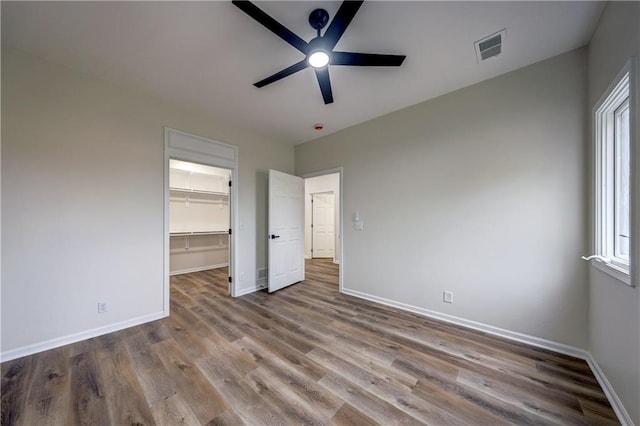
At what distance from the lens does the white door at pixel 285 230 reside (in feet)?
12.6

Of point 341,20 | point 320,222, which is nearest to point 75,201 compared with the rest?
point 341,20

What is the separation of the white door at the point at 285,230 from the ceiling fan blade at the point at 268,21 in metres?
2.36

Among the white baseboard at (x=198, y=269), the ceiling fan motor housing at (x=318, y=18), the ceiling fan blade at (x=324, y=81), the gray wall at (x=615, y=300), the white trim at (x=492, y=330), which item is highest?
the ceiling fan motor housing at (x=318, y=18)

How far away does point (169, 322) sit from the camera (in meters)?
2.70

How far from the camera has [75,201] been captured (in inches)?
90.9

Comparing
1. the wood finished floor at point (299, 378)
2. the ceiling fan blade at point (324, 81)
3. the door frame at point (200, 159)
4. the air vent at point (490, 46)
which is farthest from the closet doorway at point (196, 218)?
the air vent at point (490, 46)

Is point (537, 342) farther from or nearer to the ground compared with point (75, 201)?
nearer to the ground

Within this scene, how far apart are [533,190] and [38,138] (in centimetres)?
481

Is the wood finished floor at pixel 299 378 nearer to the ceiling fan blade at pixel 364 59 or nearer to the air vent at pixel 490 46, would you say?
the ceiling fan blade at pixel 364 59

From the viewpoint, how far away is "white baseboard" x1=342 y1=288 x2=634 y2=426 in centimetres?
145

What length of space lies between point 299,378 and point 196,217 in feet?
15.2

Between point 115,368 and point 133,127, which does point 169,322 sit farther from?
point 133,127

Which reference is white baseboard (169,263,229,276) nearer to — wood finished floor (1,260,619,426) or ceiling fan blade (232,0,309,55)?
wood finished floor (1,260,619,426)

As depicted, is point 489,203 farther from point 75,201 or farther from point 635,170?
point 75,201
